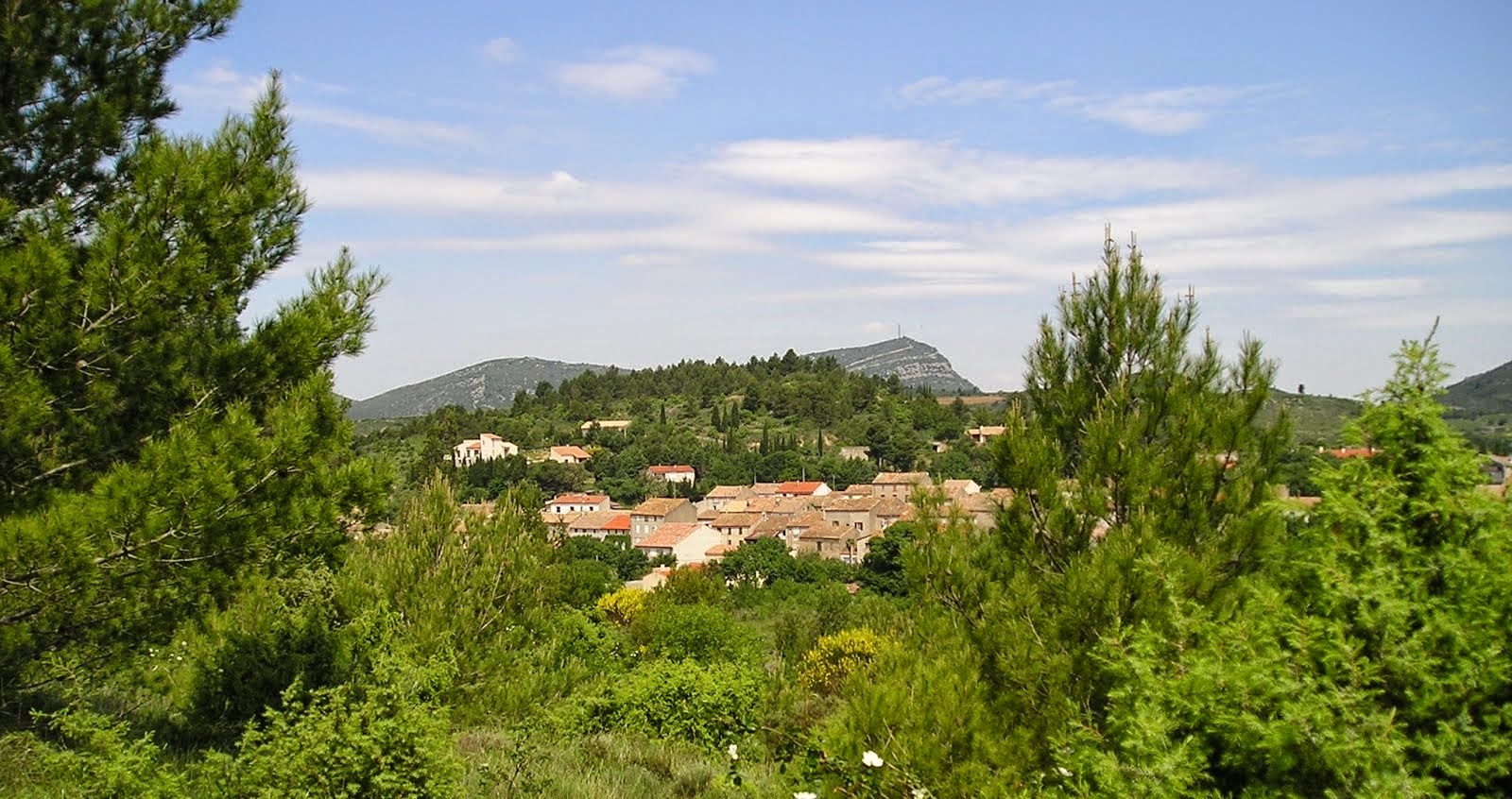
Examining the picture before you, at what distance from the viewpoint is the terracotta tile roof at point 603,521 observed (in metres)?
74.0

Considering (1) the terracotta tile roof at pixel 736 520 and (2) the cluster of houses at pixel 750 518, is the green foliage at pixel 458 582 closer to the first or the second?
(2) the cluster of houses at pixel 750 518

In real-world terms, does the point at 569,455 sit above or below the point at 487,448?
below

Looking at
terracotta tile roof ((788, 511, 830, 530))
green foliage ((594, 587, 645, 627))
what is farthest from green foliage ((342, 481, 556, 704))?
terracotta tile roof ((788, 511, 830, 530))

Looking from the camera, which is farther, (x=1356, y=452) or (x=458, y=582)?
→ (x=458, y=582)

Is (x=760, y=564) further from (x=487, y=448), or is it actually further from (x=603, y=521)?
(x=487, y=448)

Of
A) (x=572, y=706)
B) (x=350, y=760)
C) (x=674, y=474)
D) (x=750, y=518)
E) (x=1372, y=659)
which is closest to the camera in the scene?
(x=1372, y=659)

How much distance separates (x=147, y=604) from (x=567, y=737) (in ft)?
11.5

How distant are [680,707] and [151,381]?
5445 millimetres

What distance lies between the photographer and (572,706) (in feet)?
29.3

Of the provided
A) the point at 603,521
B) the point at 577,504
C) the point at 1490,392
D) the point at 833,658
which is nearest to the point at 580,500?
the point at 577,504

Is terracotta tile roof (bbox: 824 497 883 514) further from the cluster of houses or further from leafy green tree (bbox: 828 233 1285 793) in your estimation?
leafy green tree (bbox: 828 233 1285 793)

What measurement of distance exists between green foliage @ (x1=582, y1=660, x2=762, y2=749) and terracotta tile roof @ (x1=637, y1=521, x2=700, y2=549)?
56.2 meters

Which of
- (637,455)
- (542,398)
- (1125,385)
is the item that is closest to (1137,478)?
(1125,385)

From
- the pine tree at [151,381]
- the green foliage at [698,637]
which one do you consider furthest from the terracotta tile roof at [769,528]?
Answer: the pine tree at [151,381]
